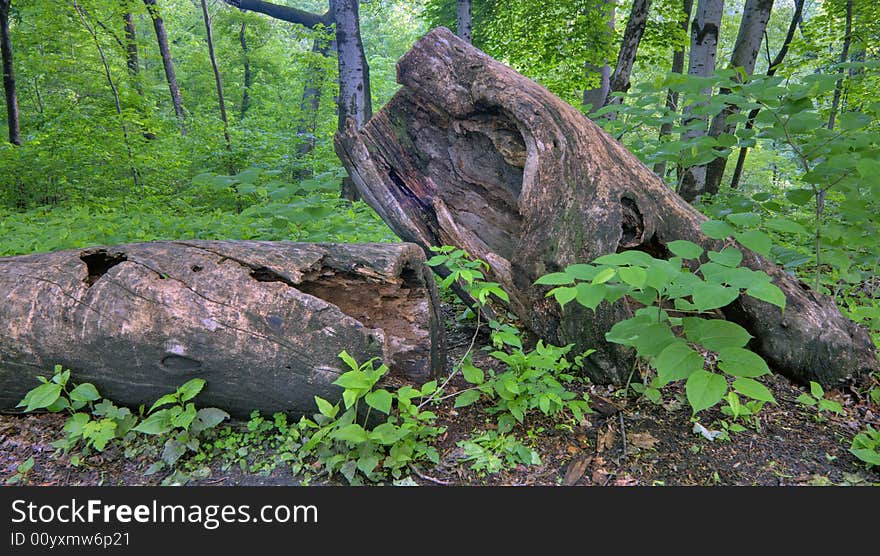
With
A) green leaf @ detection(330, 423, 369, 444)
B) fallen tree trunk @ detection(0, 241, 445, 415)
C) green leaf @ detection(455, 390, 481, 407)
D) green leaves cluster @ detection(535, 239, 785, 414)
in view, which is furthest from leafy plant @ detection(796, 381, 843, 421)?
green leaf @ detection(330, 423, 369, 444)

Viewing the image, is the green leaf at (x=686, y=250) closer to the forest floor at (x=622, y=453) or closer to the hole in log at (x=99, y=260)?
the forest floor at (x=622, y=453)

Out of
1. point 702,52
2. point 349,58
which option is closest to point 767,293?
point 702,52

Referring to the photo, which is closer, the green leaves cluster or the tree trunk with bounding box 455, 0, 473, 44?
the green leaves cluster

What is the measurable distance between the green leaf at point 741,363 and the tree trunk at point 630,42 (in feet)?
18.8

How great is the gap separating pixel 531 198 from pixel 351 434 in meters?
2.00

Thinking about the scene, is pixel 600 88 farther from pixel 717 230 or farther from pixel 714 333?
pixel 714 333

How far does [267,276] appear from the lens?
2.71m

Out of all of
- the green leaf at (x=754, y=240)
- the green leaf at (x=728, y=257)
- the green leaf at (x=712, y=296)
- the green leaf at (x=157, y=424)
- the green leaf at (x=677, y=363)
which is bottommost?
the green leaf at (x=157, y=424)

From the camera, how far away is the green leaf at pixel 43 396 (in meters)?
2.34

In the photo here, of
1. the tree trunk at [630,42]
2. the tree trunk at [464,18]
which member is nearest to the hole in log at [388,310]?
the tree trunk at [630,42]

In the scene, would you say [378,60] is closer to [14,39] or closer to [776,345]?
[14,39]

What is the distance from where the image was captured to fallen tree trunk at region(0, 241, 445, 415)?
2.50m

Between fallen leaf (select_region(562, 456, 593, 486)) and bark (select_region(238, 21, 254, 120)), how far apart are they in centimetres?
1964

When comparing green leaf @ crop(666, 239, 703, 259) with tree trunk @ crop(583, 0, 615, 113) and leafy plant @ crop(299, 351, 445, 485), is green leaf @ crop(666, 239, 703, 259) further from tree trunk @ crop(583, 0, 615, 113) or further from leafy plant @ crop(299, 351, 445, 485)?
tree trunk @ crop(583, 0, 615, 113)
